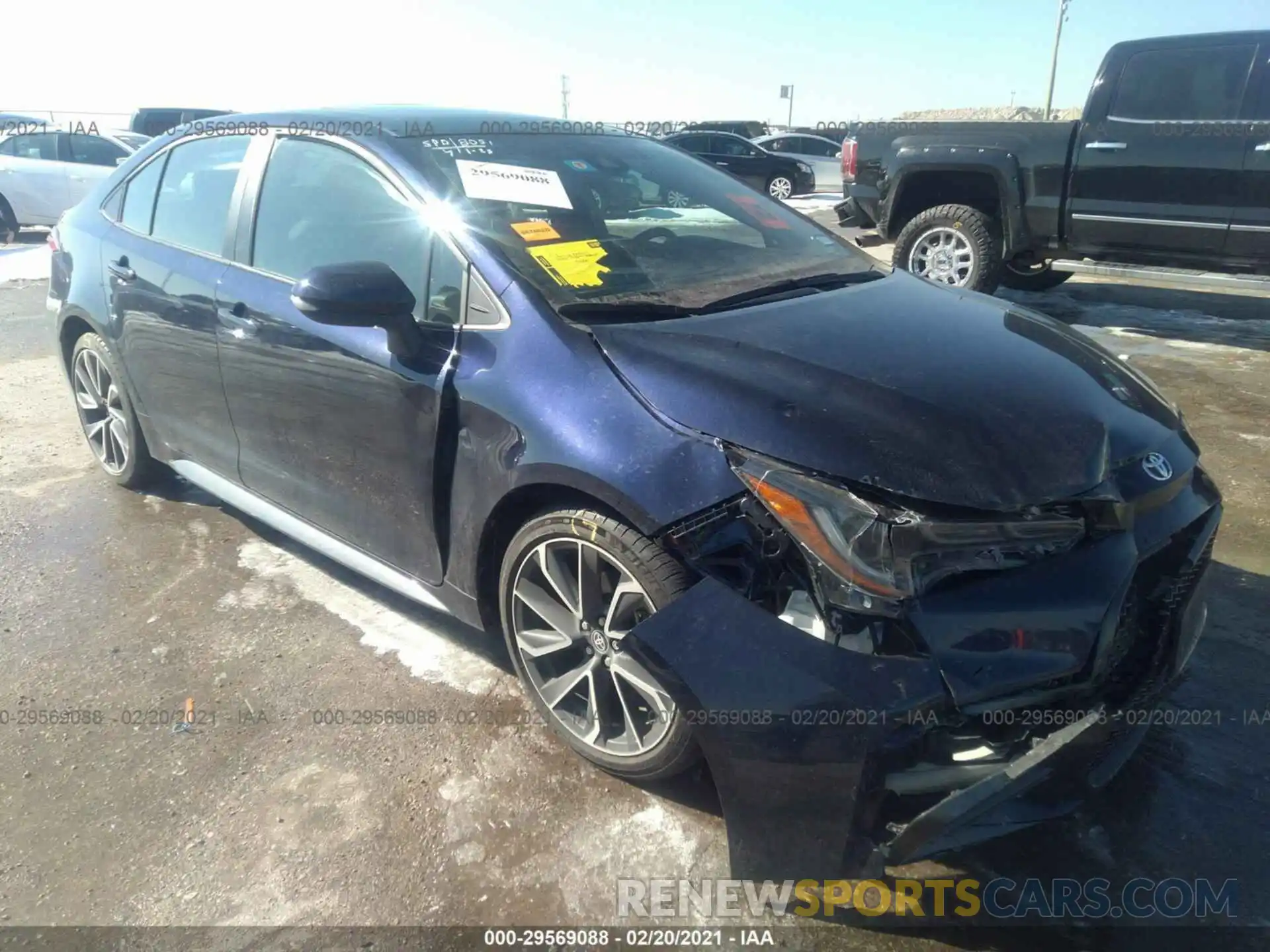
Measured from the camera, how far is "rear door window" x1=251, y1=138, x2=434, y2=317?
108 inches

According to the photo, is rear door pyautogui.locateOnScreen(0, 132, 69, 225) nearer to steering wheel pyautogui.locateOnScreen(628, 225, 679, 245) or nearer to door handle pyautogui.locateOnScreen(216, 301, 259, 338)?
door handle pyautogui.locateOnScreen(216, 301, 259, 338)

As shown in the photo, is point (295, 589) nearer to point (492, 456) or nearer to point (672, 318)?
point (492, 456)

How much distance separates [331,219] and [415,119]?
1.52 feet

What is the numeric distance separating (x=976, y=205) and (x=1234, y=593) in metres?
5.13

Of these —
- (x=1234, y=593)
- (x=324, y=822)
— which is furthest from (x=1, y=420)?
(x=1234, y=593)

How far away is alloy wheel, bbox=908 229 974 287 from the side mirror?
19.5 ft

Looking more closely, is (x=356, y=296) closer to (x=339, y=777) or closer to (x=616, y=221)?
(x=616, y=221)

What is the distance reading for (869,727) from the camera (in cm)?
175

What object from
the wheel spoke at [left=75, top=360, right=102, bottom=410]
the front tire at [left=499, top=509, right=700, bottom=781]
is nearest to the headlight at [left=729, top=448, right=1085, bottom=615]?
the front tire at [left=499, top=509, right=700, bottom=781]

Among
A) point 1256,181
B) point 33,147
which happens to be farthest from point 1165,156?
point 33,147

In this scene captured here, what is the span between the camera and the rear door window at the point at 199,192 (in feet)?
11.3

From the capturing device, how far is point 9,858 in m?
2.30

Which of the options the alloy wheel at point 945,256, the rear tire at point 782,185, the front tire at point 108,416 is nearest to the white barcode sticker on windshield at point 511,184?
the front tire at point 108,416

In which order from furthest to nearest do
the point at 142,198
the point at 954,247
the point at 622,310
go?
the point at 954,247, the point at 142,198, the point at 622,310
